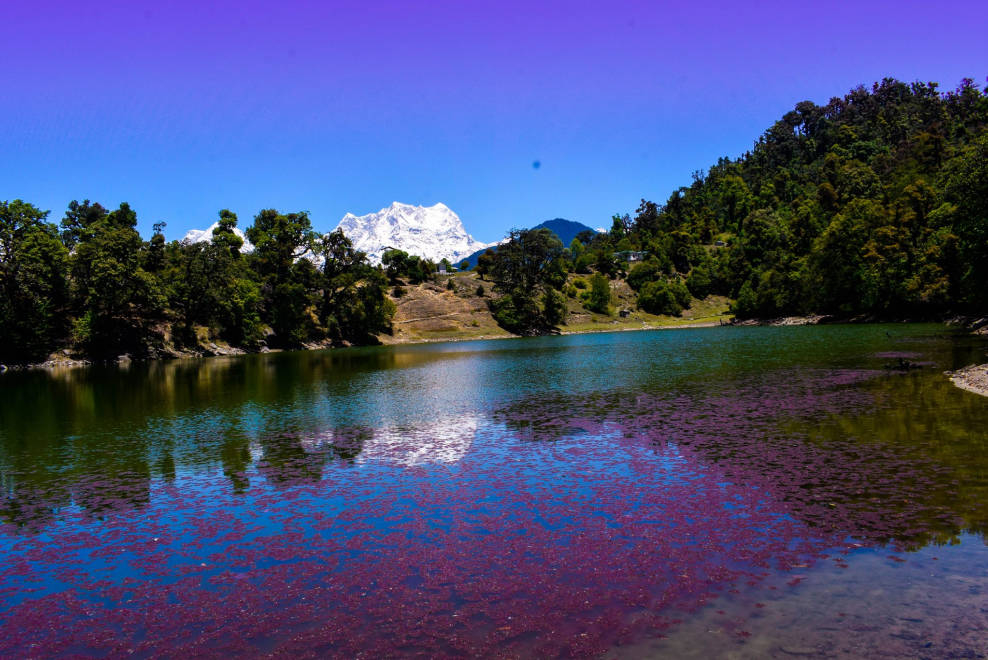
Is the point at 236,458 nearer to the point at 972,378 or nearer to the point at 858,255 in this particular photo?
the point at 972,378

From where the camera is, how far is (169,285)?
11344cm

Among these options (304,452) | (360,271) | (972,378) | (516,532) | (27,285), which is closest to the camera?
(516,532)

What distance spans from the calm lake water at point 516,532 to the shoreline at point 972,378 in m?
0.99

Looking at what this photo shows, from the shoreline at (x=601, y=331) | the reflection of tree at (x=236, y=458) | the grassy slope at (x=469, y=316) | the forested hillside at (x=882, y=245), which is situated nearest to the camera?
the reflection of tree at (x=236, y=458)

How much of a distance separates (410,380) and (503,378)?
834cm

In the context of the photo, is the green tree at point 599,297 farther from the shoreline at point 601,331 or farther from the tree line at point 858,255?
the shoreline at point 601,331

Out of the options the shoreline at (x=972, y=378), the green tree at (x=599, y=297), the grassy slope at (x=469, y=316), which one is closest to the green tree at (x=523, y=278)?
the grassy slope at (x=469, y=316)

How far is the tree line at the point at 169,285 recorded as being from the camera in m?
95.6

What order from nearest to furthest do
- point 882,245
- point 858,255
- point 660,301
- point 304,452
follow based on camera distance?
point 304,452 < point 882,245 < point 858,255 < point 660,301

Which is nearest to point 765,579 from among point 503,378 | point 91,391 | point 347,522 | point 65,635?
point 347,522

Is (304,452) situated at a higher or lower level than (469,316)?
lower

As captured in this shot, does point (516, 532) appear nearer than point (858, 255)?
Yes

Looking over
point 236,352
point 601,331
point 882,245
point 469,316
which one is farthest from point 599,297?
point 236,352

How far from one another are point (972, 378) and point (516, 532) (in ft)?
107
